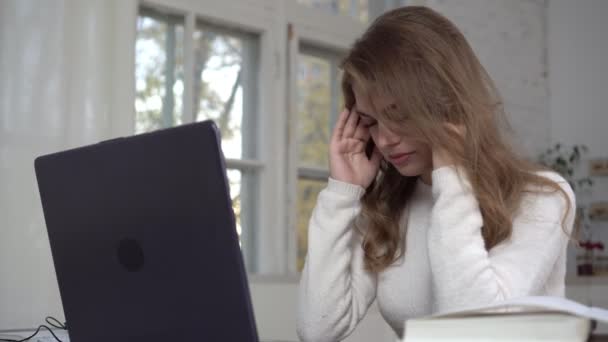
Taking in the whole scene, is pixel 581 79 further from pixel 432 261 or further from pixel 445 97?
pixel 432 261

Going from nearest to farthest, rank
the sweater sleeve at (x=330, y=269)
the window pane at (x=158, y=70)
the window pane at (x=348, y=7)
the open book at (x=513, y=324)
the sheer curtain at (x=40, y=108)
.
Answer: the open book at (x=513, y=324) → the sweater sleeve at (x=330, y=269) → the sheer curtain at (x=40, y=108) → the window pane at (x=158, y=70) → the window pane at (x=348, y=7)

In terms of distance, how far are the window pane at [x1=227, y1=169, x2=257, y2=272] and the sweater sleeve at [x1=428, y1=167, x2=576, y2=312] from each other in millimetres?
1821

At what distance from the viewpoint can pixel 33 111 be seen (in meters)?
2.23

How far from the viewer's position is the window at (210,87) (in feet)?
9.58

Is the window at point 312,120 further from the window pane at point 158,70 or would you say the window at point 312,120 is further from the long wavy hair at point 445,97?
the long wavy hair at point 445,97

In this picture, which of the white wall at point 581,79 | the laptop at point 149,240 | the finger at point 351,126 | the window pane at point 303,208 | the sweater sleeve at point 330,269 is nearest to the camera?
the laptop at point 149,240

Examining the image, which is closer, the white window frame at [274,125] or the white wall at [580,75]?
the white window frame at [274,125]

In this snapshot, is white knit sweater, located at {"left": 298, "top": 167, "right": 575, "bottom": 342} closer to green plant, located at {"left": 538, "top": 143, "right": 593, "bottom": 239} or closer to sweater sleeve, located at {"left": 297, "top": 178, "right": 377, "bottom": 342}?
sweater sleeve, located at {"left": 297, "top": 178, "right": 377, "bottom": 342}

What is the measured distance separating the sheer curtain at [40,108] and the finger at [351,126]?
1045 millimetres

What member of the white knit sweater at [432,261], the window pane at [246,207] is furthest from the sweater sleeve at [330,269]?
the window pane at [246,207]

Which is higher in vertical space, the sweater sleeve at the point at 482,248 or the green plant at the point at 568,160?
the green plant at the point at 568,160

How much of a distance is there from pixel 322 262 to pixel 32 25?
1328 millimetres

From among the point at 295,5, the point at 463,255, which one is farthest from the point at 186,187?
the point at 295,5

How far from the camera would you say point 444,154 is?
4.49ft
